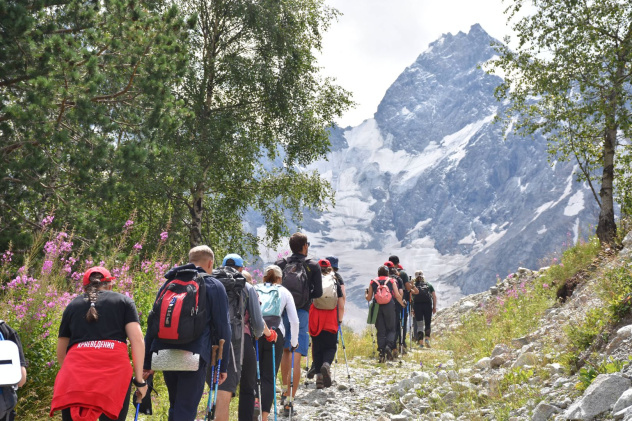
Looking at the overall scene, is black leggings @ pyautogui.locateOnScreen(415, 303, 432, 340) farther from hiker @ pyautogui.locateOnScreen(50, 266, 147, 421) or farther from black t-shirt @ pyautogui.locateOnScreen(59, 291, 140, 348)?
black t-shirt @ pyautogui.locateOnScreen(59, 291, 140, 348)

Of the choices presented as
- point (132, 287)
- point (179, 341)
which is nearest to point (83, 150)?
point (132, 287)

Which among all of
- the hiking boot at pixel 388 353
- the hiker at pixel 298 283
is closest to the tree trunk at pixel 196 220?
the hiking boot at pixel 388 353

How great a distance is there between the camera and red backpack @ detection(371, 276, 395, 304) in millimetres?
11977

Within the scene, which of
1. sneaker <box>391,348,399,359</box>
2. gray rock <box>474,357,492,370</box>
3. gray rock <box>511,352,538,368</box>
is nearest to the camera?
gray rock <box>511,352,538,368</box>

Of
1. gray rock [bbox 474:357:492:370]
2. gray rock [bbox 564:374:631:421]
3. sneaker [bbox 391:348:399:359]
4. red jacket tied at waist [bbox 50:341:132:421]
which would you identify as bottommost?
sneaker [bbox 391:348:399:359]

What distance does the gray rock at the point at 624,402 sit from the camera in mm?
4574

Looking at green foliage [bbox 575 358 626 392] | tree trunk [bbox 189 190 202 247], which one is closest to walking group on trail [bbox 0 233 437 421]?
green foliage [bbox 575 358 626 392]

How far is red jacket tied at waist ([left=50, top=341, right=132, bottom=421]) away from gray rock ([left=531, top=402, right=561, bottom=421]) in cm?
404

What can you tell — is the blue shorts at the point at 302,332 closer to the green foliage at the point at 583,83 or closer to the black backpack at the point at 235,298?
the black backpack at the point at 235,298

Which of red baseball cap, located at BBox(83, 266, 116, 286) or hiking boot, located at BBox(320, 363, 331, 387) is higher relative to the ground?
red baseball cap, located at BBox(83, 266, 116, 286)

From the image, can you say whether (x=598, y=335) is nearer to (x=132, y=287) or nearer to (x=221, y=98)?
(x=132, y=287)

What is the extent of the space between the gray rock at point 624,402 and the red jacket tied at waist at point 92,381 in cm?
417

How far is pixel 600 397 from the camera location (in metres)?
4.93

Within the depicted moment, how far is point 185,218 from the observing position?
66.1 feet
